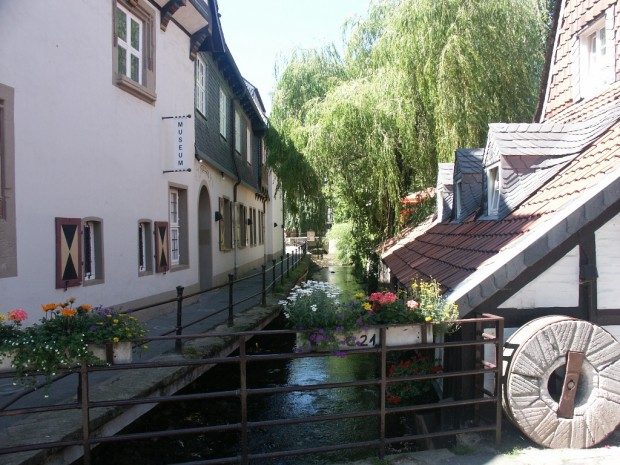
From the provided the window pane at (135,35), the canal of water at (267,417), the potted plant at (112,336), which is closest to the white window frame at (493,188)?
the canal of water at (267,417)

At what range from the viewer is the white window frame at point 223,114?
54.1ft

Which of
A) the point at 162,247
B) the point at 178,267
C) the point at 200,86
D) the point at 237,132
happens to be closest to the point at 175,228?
the point at 178,267

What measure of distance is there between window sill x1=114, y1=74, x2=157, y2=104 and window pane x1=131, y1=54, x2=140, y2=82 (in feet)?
0.73

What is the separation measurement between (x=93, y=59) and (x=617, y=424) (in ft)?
26.3

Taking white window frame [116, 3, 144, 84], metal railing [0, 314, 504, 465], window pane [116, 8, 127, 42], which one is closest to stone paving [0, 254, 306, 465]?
metal railing [0, 314, 504, 465]

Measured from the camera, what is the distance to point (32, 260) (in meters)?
7.18

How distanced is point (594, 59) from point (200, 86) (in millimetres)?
8817

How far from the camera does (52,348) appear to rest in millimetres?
3695

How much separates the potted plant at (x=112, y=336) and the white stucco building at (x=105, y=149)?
11.2 ft

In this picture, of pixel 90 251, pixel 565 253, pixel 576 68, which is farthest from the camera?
pixel 90 251

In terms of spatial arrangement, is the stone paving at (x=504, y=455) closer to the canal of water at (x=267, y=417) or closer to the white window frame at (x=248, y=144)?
the canal of water at (x=267, y=417)

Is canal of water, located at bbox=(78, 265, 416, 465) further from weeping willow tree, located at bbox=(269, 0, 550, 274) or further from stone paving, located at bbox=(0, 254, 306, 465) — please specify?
weeping willow tree, located at bbox=(269, 0, 550, 274)

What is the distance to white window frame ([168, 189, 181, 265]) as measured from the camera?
39.8 ft

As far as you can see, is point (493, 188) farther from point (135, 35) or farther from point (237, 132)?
point (237, 132)
